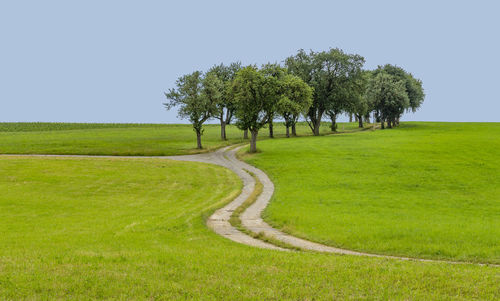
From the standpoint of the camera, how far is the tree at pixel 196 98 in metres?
63.1

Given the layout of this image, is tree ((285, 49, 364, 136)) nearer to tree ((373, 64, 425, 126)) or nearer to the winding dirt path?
tree ((373, 64, 425, 126))

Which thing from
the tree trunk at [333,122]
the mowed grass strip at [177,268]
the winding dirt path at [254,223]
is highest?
the tree trunk at [333,122]

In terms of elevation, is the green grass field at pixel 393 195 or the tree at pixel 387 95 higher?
the tree at pixel 387 95

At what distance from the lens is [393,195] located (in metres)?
31.5

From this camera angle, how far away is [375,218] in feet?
71.8

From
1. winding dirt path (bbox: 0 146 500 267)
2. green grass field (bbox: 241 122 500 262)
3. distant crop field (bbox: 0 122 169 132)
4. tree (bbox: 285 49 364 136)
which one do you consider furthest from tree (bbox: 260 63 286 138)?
distant crop field (bbox: 0 122 169 132)

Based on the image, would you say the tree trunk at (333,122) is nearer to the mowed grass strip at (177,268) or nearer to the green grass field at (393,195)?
the green grass field at (393,195)

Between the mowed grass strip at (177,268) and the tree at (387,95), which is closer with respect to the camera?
the mowed grass strip at (177,268)

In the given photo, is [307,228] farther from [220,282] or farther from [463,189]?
[463,189]

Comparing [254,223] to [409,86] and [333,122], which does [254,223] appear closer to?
[333,122]

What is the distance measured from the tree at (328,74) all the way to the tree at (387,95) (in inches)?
566

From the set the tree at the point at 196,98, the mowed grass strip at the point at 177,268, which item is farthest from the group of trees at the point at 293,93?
the mowed grass strip at the point at 177,268

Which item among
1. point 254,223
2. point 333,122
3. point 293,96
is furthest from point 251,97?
point 333,122

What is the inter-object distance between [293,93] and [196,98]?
54.9ft
